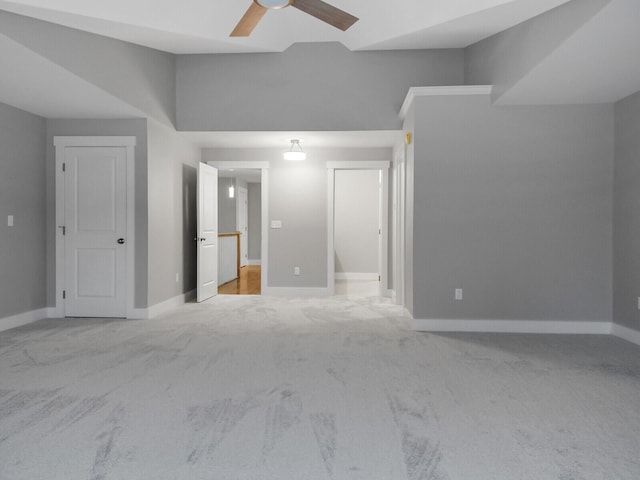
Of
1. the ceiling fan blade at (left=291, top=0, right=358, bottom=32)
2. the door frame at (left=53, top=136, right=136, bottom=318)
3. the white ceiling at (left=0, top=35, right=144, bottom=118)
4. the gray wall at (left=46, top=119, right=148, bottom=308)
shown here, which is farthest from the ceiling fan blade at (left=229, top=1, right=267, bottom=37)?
the door frame at (left=53, top=136, right=136, bottom=318)

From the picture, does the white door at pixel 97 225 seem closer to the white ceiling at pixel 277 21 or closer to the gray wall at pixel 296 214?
the white ceiling at pixel 277 21

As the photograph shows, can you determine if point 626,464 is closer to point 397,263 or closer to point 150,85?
point 397,263

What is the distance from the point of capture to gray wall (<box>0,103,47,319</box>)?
14.8ft

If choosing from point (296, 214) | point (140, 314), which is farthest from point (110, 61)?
point (296, 214)

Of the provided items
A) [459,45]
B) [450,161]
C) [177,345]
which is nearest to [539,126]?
[450,161]

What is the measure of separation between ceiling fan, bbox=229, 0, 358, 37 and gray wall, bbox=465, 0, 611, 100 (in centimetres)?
141

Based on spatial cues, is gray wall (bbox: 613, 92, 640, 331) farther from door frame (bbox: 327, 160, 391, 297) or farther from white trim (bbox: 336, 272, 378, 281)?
white trim (bbox: 336, 272, 378, 281)

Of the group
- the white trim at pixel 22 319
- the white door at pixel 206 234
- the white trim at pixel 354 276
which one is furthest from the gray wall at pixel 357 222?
the white trim at pixel 22 319

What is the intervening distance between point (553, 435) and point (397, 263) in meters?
3.87

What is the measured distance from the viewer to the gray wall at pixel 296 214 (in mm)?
6895

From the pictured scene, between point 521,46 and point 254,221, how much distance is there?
9493 mm

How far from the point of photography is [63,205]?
5078mm

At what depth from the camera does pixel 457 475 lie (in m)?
1.90

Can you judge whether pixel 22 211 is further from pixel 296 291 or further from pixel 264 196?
pixel 296 291
